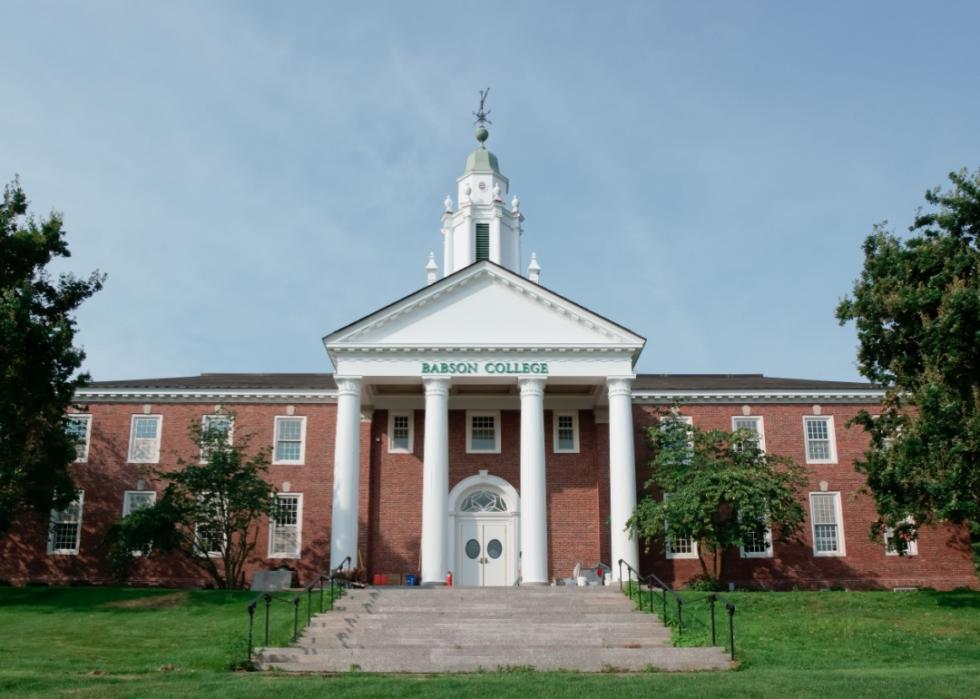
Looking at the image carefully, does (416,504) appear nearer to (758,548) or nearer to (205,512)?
(205,512)

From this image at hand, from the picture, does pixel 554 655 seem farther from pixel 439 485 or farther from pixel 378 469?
pixel 378 469

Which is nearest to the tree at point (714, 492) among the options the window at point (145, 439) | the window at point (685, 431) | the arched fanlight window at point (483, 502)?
the window at point (685, 431)

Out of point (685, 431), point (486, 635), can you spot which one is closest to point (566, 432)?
point (685, 431)

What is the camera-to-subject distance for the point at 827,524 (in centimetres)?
3559

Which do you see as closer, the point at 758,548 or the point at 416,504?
the point at 758,548

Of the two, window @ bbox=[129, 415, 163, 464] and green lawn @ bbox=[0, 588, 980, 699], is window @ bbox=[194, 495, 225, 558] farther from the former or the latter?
window @ bbox=[129, 415, 163, 464]

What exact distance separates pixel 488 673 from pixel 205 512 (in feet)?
53.1

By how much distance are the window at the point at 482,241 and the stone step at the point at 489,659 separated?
72.4 feet

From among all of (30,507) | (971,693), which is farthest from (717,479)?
(30,507)

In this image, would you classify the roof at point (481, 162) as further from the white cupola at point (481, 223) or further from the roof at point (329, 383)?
the roof at point (329, 383)

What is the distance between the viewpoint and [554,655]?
741 inches

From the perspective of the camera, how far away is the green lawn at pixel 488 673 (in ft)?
49.2

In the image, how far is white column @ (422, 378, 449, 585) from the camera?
29953mm

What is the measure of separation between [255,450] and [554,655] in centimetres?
1973
